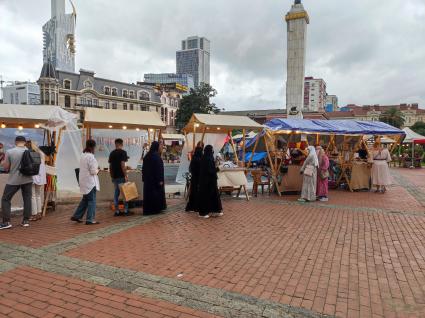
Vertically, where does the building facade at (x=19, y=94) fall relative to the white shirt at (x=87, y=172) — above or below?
above

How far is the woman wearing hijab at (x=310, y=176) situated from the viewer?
9.61 meters

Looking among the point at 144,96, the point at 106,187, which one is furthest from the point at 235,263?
the point at 144,96

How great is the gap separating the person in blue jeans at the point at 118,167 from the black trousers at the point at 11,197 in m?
1.77

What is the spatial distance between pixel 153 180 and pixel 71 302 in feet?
14.2

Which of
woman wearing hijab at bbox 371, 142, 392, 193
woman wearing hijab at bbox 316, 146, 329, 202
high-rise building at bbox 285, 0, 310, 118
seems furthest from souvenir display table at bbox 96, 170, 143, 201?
high-rise building at bbox 285, 0, 310, 118

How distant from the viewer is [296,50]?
34.2m

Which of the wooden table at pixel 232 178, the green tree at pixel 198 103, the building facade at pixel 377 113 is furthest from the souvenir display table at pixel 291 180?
the building facade at pixel 377 113

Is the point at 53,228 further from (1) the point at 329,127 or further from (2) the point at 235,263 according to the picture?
(1) the point at 329,127

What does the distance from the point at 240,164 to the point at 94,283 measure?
8.29 metres

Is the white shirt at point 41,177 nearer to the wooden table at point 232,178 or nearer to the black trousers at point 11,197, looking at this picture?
the black trousers at point 11,197

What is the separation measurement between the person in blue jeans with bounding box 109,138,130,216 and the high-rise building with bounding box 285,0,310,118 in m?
31.1

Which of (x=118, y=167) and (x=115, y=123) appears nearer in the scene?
(x=118, y=167)

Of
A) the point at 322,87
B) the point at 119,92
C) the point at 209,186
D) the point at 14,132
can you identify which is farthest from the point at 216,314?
the point at 322,87

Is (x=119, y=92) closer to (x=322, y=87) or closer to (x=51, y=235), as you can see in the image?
(x=51, y=235)
